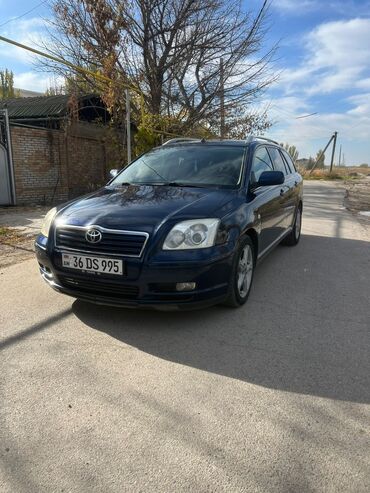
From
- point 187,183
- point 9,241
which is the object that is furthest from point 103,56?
point 187,183

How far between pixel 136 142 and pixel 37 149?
348 cm

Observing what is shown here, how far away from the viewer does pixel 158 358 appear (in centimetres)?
304

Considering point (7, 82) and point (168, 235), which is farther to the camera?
point (7, 82)

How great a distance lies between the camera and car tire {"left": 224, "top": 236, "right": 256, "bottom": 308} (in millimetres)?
3686

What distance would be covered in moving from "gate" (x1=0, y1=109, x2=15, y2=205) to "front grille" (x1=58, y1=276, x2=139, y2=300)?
29.7ft

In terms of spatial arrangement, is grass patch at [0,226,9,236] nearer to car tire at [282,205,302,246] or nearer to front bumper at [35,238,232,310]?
front bumper at [35,238,232,310]

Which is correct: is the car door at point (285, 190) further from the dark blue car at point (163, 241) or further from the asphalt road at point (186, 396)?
the asphalt road at point (186, 396)

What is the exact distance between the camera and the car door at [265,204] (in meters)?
4.43

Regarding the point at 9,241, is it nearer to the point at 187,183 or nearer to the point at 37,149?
the point at 187,183

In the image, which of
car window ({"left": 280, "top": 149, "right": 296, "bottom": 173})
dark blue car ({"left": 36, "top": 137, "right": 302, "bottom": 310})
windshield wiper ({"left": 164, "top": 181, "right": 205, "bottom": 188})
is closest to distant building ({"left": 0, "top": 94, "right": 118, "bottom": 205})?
car window ({"left": 280, "top": 149, "right": 296, "bottom": 173})

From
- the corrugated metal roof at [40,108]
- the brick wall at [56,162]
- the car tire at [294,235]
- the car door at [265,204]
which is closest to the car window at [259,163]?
the car door at [265,204]

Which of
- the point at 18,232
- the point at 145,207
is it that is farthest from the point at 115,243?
the point at 18,232

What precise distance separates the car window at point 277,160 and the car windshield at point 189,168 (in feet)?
3.60

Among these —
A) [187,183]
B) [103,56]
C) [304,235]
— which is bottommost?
[304,235]
